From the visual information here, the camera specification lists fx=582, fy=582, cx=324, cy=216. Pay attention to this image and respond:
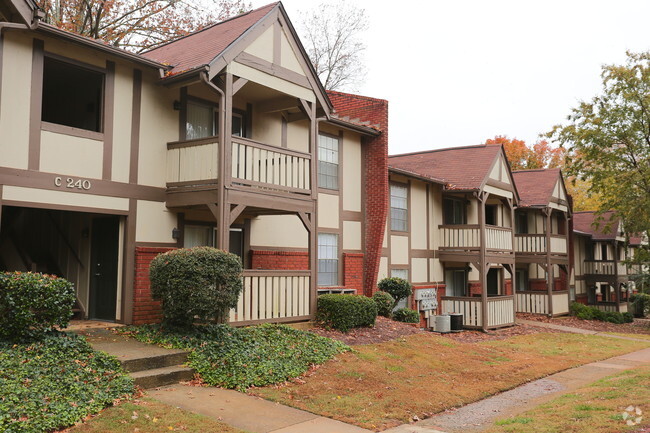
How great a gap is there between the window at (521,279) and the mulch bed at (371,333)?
51.9 ft

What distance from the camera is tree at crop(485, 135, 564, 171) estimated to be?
50.9 meters

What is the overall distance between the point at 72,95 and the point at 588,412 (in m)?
12.2

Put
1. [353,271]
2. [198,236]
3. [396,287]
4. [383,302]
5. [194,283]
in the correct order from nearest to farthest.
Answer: [194,283], [198,236], [383,302], [353,271], [396,287]

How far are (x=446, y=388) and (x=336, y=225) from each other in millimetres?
8100

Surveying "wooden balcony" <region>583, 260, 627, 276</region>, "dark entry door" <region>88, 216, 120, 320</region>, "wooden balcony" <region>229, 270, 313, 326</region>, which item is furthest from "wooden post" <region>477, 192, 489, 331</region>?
"wooden balcony" <region>583, 260, 627, 276</region>

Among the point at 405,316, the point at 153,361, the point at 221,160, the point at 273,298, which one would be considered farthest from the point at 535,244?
the point at 153,361

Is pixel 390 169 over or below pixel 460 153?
below

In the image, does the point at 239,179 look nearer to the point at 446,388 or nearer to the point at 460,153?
the point at 446,388

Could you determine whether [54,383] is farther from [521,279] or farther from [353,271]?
[521,279]

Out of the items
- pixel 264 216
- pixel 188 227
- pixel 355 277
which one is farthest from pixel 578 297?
pixel 188 227

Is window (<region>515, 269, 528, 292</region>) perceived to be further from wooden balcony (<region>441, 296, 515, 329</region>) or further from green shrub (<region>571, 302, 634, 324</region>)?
wooden balcony (<region>441, 296, 515, 329</region>)

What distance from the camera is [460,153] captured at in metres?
25.8

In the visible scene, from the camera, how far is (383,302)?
59.2 feet

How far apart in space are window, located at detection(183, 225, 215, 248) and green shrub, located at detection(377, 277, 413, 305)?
6.73m
